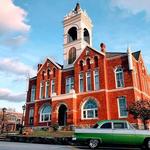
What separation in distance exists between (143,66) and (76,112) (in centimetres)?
1450

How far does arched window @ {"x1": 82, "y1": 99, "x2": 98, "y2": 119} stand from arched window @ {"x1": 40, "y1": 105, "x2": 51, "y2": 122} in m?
7.17

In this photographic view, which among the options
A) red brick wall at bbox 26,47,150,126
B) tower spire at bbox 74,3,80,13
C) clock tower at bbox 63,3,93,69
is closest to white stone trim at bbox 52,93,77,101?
red brick wall at bbox 26,47,150,126

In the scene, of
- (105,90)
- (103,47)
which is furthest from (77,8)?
(105,90)

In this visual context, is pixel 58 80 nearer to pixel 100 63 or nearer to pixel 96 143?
pixel 100 63

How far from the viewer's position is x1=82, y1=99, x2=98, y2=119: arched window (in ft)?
103

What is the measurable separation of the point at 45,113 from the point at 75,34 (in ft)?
57.6

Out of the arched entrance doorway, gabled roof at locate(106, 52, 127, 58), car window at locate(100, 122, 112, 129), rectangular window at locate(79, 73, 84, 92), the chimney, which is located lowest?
car window at locate(100, 122, 112, 129)

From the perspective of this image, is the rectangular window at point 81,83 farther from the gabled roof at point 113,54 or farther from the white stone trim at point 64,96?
the gabled roof at point 113,54

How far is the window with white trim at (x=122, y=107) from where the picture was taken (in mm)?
29397

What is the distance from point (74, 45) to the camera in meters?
40.6

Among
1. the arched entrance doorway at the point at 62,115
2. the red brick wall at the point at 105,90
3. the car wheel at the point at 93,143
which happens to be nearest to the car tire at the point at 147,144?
the car wheel at the point at 93,143

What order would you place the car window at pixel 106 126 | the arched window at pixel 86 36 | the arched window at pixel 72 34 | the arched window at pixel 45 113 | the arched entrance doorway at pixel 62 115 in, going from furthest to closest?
the arched window at pixel 86 36 → the arched window at pixel 72 34 → the arched window at pixel 45 113 → the arched entrance doorway at pixel 62 115 → the car window at pixel 106 126

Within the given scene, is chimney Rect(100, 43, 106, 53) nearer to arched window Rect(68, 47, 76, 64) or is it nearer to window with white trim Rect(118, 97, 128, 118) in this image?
arched window Rect(68, 47, 76, 64)

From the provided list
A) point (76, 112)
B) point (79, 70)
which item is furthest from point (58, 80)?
point (76, 112)
